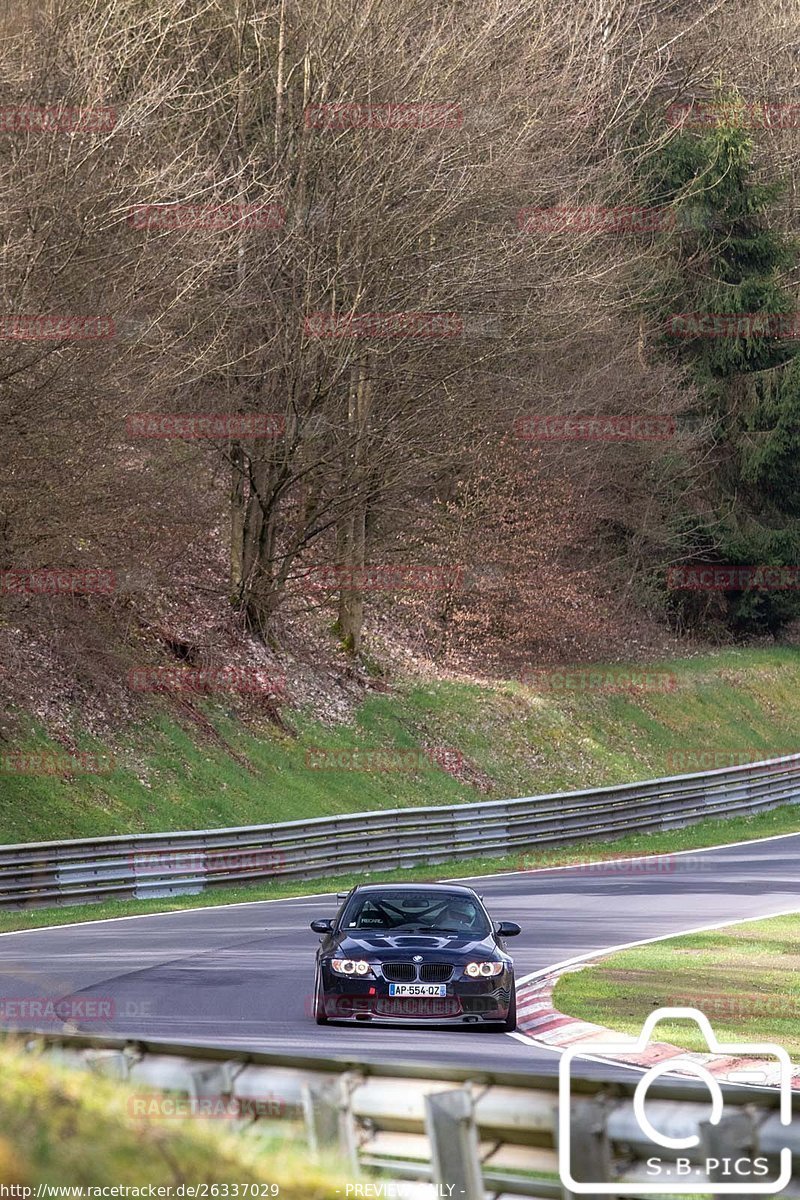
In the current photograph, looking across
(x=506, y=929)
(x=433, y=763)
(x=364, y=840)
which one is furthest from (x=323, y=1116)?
(x=433, y=763)

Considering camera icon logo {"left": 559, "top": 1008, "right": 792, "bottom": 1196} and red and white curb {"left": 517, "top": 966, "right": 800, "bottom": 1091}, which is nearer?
camera icon logo {"left": 559, "top": 1008, "right": 792, "bottom": 1196}

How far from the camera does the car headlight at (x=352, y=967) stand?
14.0 m

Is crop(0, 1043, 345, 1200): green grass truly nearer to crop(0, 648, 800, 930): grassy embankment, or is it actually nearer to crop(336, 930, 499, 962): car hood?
crop(336, 930, 499, 962): car hood

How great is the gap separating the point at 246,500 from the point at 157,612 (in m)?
3.41

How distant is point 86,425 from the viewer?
27500 millimetres

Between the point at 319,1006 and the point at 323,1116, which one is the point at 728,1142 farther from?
the point at 319,1006

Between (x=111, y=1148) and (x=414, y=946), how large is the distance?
1067 cm

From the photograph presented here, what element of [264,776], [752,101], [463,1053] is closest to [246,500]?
[264,776]

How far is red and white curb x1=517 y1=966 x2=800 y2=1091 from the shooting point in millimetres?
11281

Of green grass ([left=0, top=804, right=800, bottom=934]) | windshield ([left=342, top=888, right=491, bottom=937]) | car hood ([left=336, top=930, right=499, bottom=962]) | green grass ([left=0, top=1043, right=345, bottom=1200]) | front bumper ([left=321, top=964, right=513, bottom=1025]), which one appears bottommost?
green grass ([left=0, top=804, right=800, bottom=934])

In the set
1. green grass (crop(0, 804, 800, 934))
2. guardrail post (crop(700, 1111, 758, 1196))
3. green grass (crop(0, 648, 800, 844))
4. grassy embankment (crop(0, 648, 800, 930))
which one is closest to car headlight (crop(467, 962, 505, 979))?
green grass (crop(0, 804, 800, 934))

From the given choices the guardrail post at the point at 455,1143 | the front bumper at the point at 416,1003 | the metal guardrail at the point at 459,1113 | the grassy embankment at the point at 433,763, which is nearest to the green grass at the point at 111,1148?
the metal guardrail at the point at 459,1113

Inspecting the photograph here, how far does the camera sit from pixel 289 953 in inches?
731

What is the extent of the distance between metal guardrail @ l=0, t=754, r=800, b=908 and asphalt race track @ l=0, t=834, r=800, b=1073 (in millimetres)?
1793
